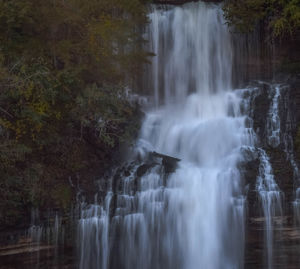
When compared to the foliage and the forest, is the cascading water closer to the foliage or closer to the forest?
the forest

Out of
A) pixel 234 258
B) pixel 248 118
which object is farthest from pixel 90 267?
pixel 248 118

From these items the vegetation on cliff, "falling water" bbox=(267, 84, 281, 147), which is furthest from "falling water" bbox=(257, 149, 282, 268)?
the vegetation on cliff

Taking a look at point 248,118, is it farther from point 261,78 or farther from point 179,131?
point 261,78

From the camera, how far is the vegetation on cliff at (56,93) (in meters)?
12.0

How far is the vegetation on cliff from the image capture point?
39.4 ft

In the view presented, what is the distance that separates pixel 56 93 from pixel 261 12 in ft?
31.8

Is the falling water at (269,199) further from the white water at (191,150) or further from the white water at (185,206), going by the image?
the white water at (191,150)

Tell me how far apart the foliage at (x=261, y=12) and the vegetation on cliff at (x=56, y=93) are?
15.1 feet

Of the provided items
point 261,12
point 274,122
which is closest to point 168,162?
point 274,122

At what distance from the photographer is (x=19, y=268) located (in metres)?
11.9

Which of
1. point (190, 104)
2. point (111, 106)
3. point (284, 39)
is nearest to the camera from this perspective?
point (111, 106)

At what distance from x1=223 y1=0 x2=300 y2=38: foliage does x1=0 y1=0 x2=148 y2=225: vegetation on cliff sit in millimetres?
4600

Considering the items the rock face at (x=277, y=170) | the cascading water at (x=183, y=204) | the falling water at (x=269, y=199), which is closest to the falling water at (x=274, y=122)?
the rock face at (x=277, y=170)

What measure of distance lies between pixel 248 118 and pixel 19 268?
9.51 m
